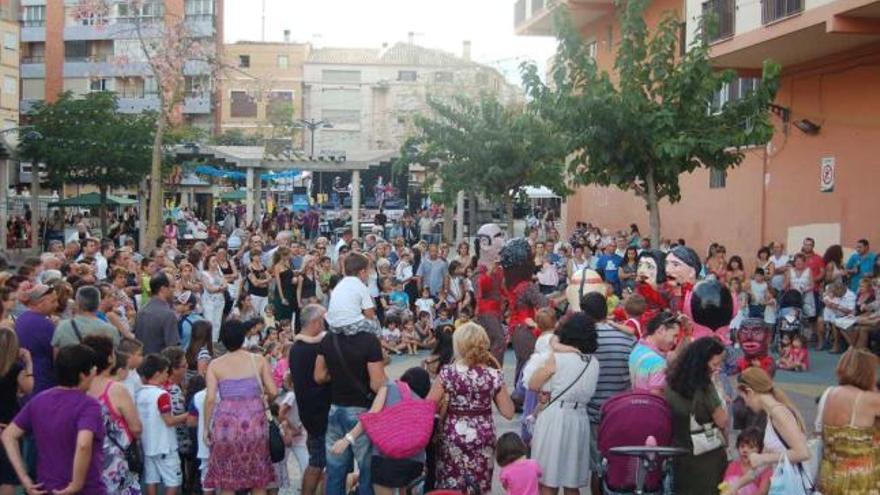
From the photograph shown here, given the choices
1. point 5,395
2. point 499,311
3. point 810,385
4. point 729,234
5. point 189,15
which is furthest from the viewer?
point 189,15

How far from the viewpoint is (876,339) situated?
15.6 metres

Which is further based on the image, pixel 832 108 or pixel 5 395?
pixel 832 108

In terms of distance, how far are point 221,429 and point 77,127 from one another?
36.7m

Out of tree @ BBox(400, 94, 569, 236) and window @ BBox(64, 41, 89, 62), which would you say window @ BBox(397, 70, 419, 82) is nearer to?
window @ BBox(64, 41, 89, 62)

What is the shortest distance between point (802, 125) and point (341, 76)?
224ft

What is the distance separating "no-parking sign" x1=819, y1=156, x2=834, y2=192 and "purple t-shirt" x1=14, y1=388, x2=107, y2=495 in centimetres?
1752

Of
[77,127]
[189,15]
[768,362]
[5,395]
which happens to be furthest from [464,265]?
[189,15]

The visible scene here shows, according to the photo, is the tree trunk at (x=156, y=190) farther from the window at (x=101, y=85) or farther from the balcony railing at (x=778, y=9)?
the window at (x=101, y=85)

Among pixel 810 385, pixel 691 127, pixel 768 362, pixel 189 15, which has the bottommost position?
pixel 810 385

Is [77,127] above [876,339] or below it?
above

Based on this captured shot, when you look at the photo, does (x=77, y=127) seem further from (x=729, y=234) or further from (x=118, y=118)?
(x=729, y=234)

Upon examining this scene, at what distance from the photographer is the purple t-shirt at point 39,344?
865 centimetres

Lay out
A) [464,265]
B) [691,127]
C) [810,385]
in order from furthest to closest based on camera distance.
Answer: [464,265], [691,127], [810,385]

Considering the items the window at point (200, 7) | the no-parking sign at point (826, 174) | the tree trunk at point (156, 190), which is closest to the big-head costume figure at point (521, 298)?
the no-parking sign at point (826, 174)
